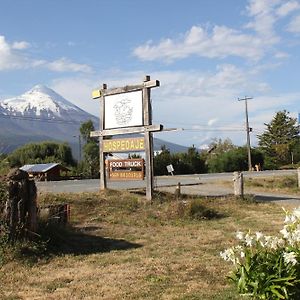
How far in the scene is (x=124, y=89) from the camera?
16.5 meters

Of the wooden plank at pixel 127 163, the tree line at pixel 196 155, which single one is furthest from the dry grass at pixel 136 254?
the tree line at pixel 196 155

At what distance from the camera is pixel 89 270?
7.55m

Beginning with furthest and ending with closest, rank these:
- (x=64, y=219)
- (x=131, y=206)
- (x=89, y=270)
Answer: (x=131, y=206)
(x=64, y=219)
(x=89, y=270)

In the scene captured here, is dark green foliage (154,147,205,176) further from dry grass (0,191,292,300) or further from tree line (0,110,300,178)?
dry grass (0,191,292,300)

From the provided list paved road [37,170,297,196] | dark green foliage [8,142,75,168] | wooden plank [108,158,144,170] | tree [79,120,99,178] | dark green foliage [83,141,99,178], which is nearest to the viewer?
wooden plank [108,158,144,170]

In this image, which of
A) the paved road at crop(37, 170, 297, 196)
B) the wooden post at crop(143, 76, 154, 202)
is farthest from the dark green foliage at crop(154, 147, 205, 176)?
the wooden post at crop(143, 76, 154, 202)

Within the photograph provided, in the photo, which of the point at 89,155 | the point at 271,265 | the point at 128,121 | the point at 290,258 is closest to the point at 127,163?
the point at 128,121

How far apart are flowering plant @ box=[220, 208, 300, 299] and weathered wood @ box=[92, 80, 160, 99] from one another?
10462 mm

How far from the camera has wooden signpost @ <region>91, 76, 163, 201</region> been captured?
15.7 m

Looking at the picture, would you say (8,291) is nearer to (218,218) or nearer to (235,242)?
(235,242)

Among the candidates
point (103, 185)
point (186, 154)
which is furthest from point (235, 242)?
point (186, 154)

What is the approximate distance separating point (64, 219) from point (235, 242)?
143 inches

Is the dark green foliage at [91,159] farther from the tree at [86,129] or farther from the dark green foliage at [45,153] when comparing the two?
the dark green foliage at [45,153]

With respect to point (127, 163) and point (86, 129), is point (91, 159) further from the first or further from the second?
point (127, 163)
